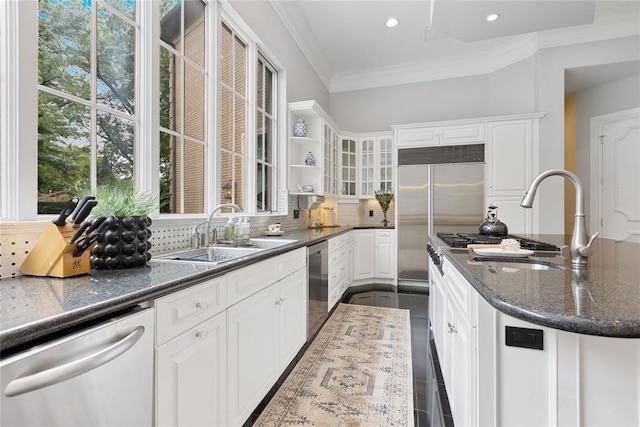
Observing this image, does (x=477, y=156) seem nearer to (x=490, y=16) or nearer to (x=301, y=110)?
(x=490, y=16)

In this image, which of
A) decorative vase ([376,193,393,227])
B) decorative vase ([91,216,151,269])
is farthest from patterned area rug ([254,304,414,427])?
decorative vase ([376,193,393,227])

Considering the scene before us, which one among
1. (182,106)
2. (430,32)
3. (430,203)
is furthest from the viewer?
(430,203)

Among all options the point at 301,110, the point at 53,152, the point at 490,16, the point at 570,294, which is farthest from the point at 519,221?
the point at 53,152

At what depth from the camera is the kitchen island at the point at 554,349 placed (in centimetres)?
77

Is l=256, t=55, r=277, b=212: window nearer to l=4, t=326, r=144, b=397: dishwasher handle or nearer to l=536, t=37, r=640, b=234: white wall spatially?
l=4, t=326, r=144, b=397: dishwasher handle

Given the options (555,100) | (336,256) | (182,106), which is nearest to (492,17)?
(555,100)

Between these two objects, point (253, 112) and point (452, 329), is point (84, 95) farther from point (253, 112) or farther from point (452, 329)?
point (452, 329)

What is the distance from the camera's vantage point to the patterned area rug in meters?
1.77

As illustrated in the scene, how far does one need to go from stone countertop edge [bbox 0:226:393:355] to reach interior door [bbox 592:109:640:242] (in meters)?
5.61

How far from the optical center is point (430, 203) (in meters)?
4.53

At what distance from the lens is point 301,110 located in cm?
384

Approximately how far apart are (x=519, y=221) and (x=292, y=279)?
3.58m

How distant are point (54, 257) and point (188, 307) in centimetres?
50

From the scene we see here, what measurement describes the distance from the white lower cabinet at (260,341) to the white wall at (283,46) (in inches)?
97.2
